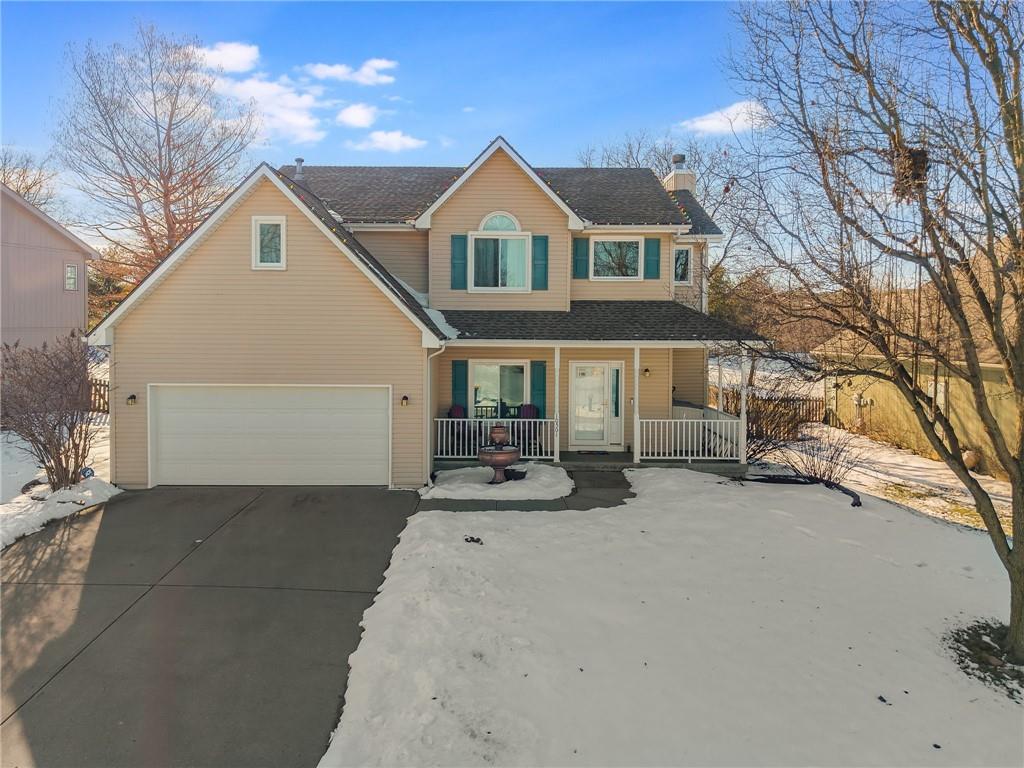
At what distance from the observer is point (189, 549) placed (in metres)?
7.39

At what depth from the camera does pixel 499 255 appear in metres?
13.0

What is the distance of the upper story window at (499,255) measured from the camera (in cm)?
1288

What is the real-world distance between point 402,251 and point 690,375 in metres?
8.29

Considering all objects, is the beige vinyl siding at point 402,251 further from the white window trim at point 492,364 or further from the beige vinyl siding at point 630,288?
→ the beige vinyl siding at point 630,288

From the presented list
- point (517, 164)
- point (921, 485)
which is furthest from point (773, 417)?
point (517, 164)

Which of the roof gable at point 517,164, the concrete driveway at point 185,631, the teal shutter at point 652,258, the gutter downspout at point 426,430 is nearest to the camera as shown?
the concrete driveway at point 185,631

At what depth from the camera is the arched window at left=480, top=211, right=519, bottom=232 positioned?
12836mm

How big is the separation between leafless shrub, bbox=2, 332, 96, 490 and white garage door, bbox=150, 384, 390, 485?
1114 millimetres

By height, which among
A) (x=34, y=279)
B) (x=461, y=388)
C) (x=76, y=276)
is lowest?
(x=461, y=388)

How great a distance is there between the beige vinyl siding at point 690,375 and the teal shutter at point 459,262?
613cm

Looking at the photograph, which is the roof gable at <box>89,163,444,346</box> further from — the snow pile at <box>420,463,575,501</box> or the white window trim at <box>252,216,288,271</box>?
the snow pile at <box>420,463,575,501</box>

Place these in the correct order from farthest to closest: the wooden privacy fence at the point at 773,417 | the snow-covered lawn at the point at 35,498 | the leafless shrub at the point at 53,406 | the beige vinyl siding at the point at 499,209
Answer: the wooden privacy fence at the point at 773,417, the beige vinyl siding at the point at 499,209, the leafless shrub at the point at 53,406, the snow-covered lawn at the point at 35,498

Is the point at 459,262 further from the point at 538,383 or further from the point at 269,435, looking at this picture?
the point at 269,435

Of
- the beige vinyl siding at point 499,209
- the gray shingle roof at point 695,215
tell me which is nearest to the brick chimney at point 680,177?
the gray shingle roof at point 695,215
